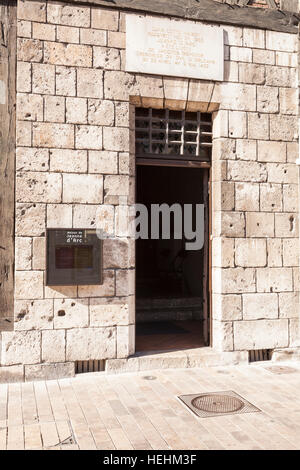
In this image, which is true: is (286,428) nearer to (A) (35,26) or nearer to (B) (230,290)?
(B) (230,290)

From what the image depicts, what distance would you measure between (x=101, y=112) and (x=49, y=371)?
3.18 meters

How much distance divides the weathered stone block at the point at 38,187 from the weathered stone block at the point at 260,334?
9.50ft

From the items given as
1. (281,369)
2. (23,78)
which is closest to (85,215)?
(23,78)

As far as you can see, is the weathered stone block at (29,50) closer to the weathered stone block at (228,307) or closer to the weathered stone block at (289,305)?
the weathered stone block at (228,307)

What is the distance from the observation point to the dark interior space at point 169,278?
7188 mm

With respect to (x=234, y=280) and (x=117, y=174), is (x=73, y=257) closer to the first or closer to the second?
(x=117, y=174)

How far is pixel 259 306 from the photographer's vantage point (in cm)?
607

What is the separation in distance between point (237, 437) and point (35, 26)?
4950 mm

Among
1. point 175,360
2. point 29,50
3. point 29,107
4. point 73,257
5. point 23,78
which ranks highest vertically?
point 29,50

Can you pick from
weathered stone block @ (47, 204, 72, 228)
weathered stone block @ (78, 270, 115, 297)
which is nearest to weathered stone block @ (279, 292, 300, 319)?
weathered stone block @ (78, 270, 115, 297)

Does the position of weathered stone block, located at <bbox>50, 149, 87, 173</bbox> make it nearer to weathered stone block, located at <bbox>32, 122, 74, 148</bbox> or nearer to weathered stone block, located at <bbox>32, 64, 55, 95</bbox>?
weathered stone block, located at <bbox>32, 122, 74, 148</bbox>

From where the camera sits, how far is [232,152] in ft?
19.8

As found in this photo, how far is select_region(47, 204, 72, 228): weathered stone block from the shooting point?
17.6 ft

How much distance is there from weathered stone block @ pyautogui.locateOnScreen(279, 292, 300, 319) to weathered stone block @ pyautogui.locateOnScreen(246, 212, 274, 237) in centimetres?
87
